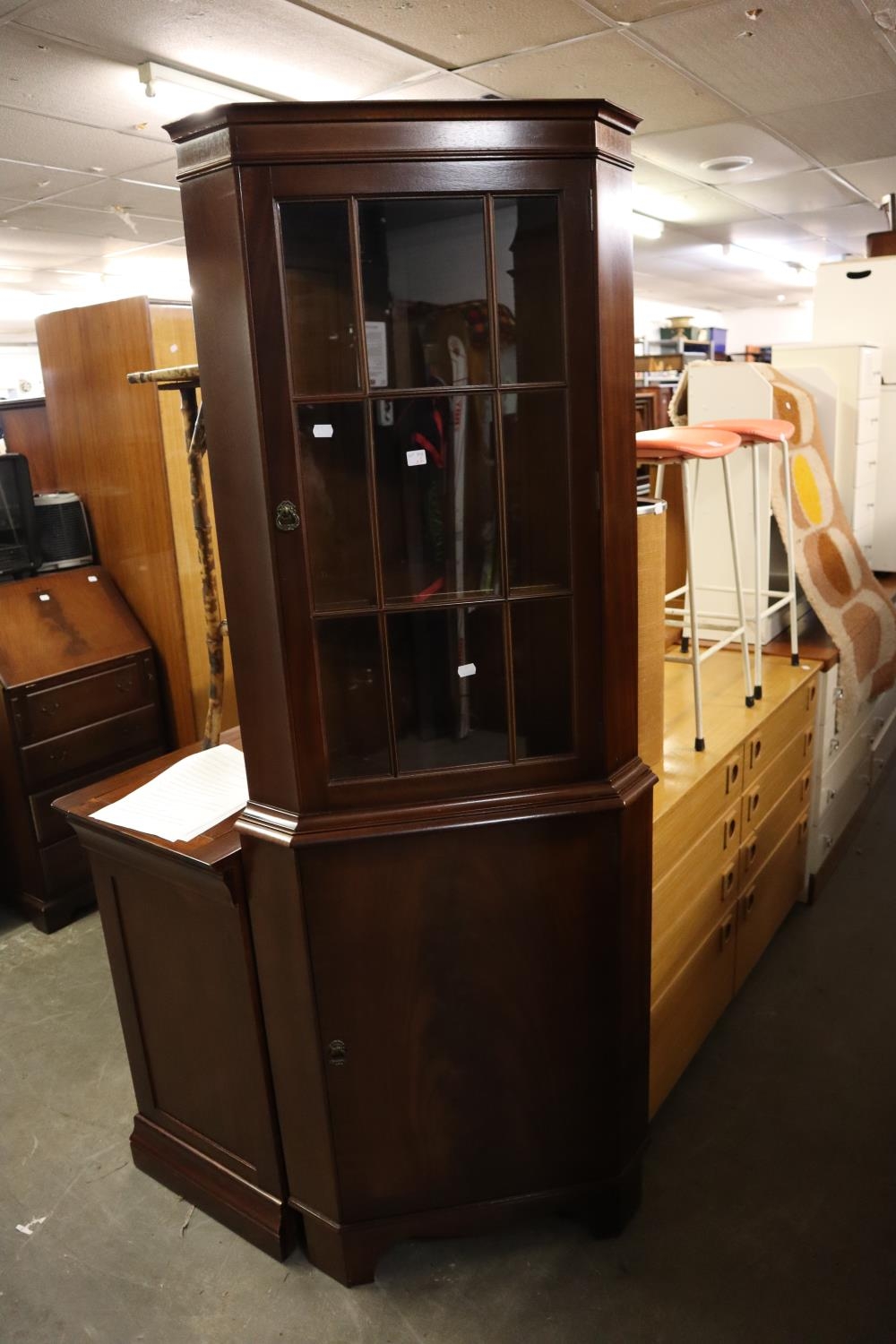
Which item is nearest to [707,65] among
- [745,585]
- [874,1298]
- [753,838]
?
[745,585]

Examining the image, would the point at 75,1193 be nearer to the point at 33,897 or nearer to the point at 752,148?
the point at 33,897

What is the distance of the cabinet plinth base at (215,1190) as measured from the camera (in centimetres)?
194

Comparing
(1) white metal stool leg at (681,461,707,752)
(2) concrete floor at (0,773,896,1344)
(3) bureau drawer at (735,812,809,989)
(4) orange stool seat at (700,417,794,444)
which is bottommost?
(2) concrete floor at (0,773,896,1344)

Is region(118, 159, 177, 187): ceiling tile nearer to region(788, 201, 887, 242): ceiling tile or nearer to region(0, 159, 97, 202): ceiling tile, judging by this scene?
region(0, 159, 97, 202): ceiling tile

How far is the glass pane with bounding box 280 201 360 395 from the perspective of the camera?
142cm

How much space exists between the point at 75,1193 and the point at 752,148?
5.11 m

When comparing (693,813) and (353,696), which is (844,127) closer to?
(693,813)

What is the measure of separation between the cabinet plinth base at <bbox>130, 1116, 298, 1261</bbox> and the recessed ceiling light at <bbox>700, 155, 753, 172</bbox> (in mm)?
4973

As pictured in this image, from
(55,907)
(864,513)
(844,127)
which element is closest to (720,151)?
(844,127)

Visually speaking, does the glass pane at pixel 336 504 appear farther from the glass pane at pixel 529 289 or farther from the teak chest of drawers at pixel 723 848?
the teak chest of drawers at pixel 723 848

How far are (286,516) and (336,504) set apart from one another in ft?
0.28

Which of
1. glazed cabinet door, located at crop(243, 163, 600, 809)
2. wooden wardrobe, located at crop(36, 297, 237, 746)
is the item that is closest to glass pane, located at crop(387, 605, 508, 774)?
glazed cabinet door, located at crop(243, 163, 600, 809)

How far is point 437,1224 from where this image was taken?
1.87 m

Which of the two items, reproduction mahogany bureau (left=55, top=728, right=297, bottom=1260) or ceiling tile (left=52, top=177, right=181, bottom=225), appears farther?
ceiling tile (left=52, top=177, right=181, bottom=225)
